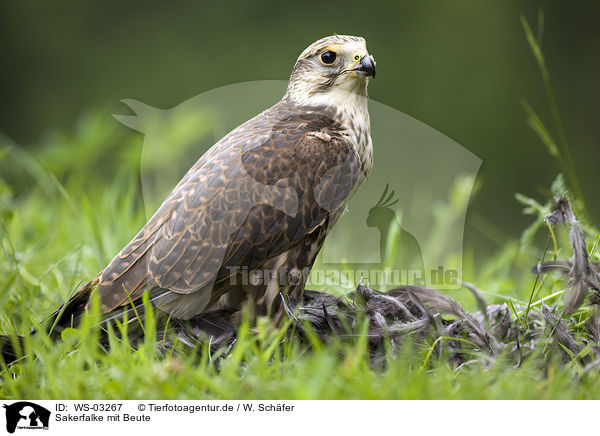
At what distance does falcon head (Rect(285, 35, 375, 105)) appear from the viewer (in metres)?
2.47

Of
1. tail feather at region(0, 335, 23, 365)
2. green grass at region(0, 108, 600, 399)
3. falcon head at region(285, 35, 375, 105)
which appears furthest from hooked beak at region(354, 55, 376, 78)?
tail feather at region(0, 335, 23, 365)

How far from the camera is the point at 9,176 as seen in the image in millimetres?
4355

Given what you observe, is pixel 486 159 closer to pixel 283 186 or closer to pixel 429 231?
pixel 429 231

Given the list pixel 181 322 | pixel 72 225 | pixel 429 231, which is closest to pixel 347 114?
pixel 181 322

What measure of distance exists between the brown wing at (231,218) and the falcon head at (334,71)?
325mm

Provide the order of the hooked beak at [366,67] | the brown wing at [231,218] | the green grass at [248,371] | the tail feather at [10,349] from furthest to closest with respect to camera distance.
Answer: the hooked beak at [366,67] → the brown wing at [231,218] → the tail feather at [10,349] → the green grass at [248,371]

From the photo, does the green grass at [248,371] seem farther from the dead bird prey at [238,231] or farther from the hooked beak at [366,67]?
the hooked beak at [366,67]

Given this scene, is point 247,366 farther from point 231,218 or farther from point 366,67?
point 366,67

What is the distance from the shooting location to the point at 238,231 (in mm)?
2174

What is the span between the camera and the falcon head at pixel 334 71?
2471 millimetres

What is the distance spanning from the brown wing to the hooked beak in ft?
1.05
